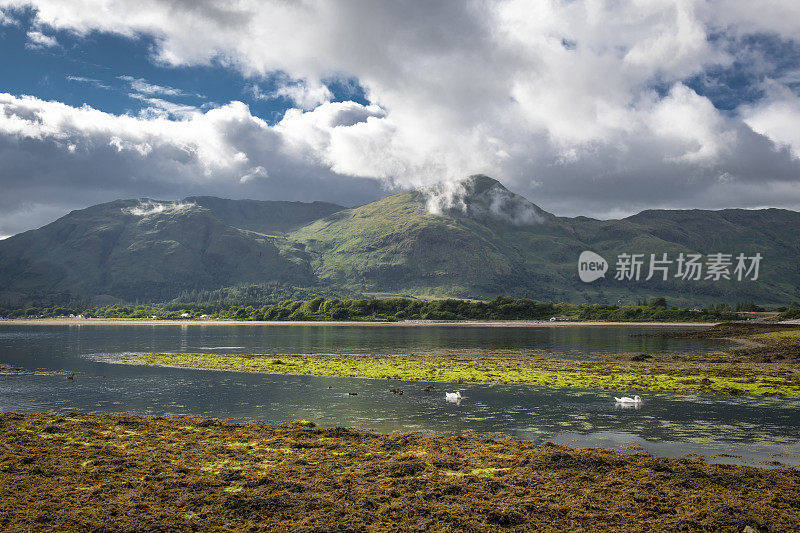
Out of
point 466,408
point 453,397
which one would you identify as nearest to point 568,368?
point 453,397

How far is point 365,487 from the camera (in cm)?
2202

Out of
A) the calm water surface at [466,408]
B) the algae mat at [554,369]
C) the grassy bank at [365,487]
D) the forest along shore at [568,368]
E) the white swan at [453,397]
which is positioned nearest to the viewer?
the grassy bank at [365,487]

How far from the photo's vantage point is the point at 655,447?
29438 mm

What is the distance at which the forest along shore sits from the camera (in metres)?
52.8

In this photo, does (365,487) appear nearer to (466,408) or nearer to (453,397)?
(466,408)

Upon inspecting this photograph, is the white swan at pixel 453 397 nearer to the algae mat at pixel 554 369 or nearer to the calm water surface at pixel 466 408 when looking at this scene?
the calm water surface at pixel 466 408

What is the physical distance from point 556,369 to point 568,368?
2.16m

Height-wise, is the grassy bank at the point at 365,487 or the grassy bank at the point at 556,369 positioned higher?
the grassy bank at the point at 365,487

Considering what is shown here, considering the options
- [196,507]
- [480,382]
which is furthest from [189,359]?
[196,507]

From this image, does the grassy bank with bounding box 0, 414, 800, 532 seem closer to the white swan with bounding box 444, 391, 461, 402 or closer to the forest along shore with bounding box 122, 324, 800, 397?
the white swan with bounding box 444, 391, 461, 402

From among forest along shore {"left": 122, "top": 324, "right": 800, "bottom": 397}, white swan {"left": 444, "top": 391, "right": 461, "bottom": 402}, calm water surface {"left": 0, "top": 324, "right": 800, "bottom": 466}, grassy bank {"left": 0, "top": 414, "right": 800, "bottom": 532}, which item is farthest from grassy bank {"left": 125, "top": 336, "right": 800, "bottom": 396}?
grassy bank {"left": 0, "top": 414, "right": 800, "bottom": 532}

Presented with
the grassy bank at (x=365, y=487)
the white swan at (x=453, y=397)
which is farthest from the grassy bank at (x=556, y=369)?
the grassy bank at (x=365, y=487)

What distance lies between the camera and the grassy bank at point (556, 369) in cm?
5266

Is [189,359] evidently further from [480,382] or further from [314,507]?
[314,507]
